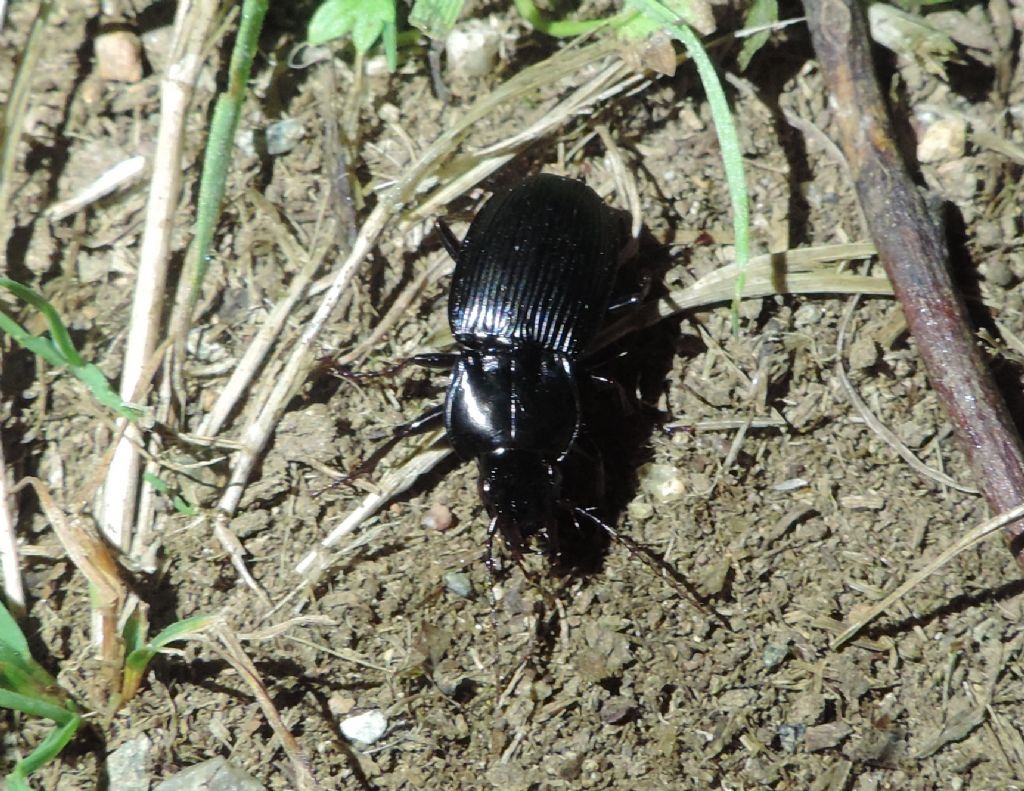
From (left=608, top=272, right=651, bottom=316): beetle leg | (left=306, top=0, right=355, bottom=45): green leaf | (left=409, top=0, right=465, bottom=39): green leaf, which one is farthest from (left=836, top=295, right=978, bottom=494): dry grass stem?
(left=306, top=0, right=355, bottom=45): green leaf

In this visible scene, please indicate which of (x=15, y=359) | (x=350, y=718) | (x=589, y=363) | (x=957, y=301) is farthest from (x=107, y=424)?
(x=957, y=301)

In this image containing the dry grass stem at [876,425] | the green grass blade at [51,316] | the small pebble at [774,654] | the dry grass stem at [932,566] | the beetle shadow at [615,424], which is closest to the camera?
the dry grass stem at [932,566]

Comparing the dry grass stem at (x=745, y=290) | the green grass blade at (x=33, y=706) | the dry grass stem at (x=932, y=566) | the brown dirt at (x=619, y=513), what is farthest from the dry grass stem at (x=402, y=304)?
the dry grass stem at (x=932, y=566)

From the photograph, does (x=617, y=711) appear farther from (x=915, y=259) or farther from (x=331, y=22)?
(x=331, y=22)

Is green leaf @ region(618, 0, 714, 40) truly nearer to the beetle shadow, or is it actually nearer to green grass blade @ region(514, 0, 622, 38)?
green grass blade @ region(514, 0, 622, 38)

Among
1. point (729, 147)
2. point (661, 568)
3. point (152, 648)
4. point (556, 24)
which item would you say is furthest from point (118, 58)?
point (661, 568)

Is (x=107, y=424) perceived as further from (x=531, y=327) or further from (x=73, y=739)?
(x=531, y=327)

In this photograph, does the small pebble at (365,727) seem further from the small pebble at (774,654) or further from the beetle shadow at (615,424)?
the small pebble at (774,654)
